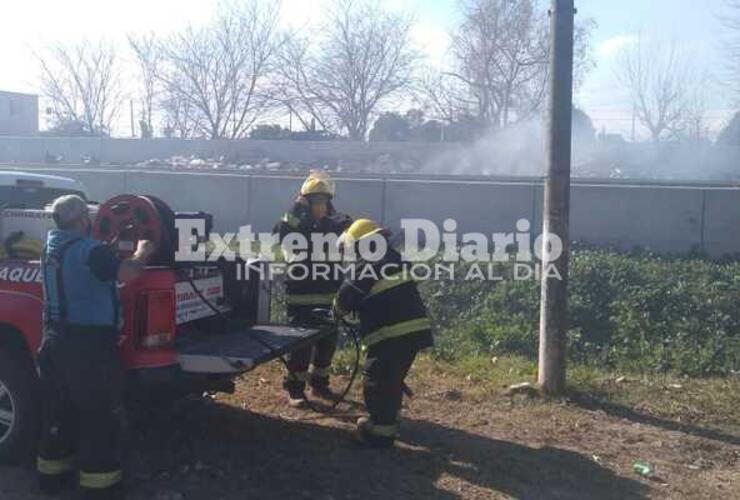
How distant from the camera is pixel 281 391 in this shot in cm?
736

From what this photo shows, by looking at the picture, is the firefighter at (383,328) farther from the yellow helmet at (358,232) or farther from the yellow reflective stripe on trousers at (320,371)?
the yellow reflective stripe on trousers at (320,371)

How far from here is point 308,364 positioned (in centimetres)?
705

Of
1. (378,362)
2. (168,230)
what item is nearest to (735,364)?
(378,362)

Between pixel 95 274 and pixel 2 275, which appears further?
pixel 2 275

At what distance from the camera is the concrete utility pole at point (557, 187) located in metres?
7.16

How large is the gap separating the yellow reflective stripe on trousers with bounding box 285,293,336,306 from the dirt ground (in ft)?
2.78

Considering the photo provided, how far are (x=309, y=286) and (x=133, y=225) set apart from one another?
2042 millimetres

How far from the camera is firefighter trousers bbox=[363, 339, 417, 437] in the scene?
5.82 m

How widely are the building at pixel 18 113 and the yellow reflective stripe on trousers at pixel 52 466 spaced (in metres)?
54.2

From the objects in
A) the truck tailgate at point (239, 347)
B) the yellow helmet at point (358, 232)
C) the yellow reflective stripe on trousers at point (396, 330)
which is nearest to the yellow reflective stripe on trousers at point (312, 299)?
the truck tailgate at point (239, 347)

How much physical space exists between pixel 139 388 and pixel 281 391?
2.59 m

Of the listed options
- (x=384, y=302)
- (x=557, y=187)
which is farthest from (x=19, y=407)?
(x=557, y=187)

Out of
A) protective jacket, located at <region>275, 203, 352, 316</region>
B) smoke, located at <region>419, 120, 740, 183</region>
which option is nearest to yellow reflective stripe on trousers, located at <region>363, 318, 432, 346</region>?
protective jacket, located at <region>275, 203, 352, 316</region>

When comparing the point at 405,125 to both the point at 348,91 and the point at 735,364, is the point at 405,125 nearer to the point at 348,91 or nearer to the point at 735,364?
the point at 348,91
